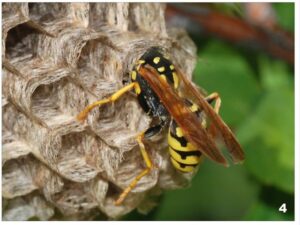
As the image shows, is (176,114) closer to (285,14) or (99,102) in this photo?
(99,102)

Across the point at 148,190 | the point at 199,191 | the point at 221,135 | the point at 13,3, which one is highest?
the point at 13,3

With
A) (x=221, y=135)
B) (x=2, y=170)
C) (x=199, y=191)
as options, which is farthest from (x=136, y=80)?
(x=199, y=191)

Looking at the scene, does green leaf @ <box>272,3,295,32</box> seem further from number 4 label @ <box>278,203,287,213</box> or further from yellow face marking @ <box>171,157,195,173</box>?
yellow face marking @ <box>171,157,195,173</box>

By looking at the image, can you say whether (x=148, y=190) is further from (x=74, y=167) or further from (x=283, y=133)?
(x=283, y=133)

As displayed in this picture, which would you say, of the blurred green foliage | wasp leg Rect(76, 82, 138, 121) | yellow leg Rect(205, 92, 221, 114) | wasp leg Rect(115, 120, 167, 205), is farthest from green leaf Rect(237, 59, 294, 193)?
wasp leg Rect(76, 82, 138, 121)

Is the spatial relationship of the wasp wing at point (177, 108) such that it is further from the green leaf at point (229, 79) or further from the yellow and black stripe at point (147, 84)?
the green leaf at point (229, 79)

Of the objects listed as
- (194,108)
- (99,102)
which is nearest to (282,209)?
(194,108)
